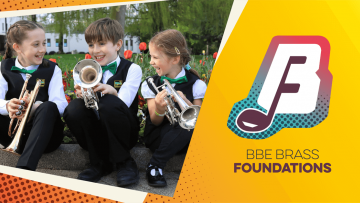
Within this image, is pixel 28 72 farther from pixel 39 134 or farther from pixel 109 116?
pixel 109 116

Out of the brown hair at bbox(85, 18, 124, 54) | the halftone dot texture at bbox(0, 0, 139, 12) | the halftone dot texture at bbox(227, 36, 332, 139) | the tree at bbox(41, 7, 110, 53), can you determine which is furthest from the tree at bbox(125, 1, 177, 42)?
the halftone dot texture at bbox(227, 36, 332, 139)

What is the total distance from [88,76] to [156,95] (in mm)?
539

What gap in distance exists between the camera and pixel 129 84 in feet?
8.77

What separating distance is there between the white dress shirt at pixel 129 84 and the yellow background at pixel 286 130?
866 mm

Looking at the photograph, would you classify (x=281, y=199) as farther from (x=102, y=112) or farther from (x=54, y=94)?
(x=54, y=94)

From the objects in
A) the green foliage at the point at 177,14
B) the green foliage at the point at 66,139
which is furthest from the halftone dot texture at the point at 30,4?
the green foliage at the point at 177,14

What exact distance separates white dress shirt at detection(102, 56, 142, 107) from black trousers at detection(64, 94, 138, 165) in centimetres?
15

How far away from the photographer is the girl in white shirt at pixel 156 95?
2535mm

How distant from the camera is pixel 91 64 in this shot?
2383 mm

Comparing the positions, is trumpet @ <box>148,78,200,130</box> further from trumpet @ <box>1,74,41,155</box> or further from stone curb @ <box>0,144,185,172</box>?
trumpet @ <box>1,74,41,155</box>

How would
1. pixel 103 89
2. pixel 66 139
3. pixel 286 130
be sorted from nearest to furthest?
pixel 286 130
pixel 103 89
pixel 66 139

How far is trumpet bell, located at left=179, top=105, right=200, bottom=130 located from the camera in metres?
2.35

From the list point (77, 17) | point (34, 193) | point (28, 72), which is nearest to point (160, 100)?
point (34, 193)

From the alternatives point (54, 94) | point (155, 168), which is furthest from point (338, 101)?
point (54, 94)
